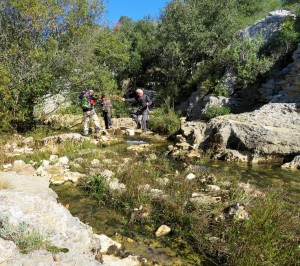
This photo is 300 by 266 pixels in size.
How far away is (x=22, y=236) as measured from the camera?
368 cm

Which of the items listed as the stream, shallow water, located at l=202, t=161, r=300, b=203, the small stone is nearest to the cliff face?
shallow water, located at l=202, t=161, r=300, b=203

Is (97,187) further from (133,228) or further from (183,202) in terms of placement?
(183,202)

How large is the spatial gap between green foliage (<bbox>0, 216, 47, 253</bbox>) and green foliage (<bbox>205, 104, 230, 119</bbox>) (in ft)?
54.1

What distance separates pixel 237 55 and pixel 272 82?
3.01 m

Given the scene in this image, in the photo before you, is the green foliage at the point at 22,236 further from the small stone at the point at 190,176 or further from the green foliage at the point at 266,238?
the small stone at the point at 190,176

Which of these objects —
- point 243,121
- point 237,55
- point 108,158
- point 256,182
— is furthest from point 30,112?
point 237,55

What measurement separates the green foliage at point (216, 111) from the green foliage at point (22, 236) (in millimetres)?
16496

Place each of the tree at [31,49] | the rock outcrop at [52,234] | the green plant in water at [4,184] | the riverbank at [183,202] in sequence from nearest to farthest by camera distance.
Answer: the rock outcrop at [52,234]
the riverbank at [183,202]
the green plant in water at [4,184]
the tree at [31,49]

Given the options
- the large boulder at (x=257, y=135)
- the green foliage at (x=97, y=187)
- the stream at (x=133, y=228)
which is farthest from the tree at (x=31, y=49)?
the large boulder at (x=257, y=135)

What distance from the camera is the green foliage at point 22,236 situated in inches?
140

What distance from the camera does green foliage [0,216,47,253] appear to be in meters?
3.56

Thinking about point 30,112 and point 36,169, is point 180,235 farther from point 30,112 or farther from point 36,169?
point 30,112

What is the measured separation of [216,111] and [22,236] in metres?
16.8

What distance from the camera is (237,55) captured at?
21.4 metres
